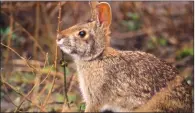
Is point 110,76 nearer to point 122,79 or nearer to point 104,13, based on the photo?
point 122,79

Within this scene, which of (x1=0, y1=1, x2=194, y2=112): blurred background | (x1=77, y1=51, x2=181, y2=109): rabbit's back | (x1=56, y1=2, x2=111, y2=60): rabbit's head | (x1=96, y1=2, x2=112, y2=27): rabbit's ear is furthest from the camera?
(x1=0, y1=1, x2=194, y2=112): blurred background

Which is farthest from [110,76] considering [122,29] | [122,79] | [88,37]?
[122,29]

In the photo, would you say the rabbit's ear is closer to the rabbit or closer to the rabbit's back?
the rabbit

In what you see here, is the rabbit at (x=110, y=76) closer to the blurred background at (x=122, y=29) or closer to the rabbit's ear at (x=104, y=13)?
the rabbit's ear at (x=104, y=13)

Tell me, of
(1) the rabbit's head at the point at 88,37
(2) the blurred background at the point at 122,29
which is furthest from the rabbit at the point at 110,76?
(2) the blurred background at the point at 122,29

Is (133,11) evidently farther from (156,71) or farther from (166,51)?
(156,71)

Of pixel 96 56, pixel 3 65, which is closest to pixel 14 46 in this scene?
pixel 3 65

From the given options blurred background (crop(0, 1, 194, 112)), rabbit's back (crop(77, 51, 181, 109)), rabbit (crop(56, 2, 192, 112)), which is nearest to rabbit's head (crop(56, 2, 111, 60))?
rabbit (crop(56, 2, 192, 112))
